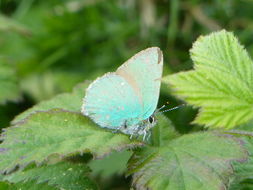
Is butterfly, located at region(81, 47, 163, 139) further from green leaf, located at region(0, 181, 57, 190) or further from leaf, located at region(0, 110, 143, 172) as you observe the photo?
green leaf, located at region(0, 181, 57, 190)

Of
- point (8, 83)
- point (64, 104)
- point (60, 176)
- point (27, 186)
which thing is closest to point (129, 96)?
point (64, 104)

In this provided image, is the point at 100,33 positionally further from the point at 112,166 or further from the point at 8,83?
the point at 112,166

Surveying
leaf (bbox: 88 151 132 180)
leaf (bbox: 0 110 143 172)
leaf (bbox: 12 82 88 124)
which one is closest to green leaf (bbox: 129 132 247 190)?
leaf (bbox: 0 110 143 172)

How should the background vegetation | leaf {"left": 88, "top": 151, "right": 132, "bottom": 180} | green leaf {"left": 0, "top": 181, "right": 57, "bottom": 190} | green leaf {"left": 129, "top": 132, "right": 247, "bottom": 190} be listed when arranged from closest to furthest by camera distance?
green leaf {"left": 129, "top": 132, "right": 247, "bottom": 190} → green leaf {"left": 0, "top": 181, "right": 57, "bottom": 190} → leaf {"left": 88, "top": 151, "right": 132, "bottom": 180} → the background vegetation

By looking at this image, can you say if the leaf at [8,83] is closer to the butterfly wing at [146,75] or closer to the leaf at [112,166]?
the leaf at [112,166]

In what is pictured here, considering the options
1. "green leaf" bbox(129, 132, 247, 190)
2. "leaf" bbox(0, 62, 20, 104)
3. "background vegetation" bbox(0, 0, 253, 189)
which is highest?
"background vegetation" bbox(0, 0, 253, 189)

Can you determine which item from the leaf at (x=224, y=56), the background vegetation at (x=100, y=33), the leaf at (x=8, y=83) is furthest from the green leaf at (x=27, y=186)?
the background vegetation at (x=100, y=33)

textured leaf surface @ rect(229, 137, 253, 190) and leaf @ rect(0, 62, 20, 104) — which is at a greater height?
leaf @ rect(0, 62, 20, 104)

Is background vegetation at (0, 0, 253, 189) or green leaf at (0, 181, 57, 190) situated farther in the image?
background vegetation at (0, 0, 253, 189)
